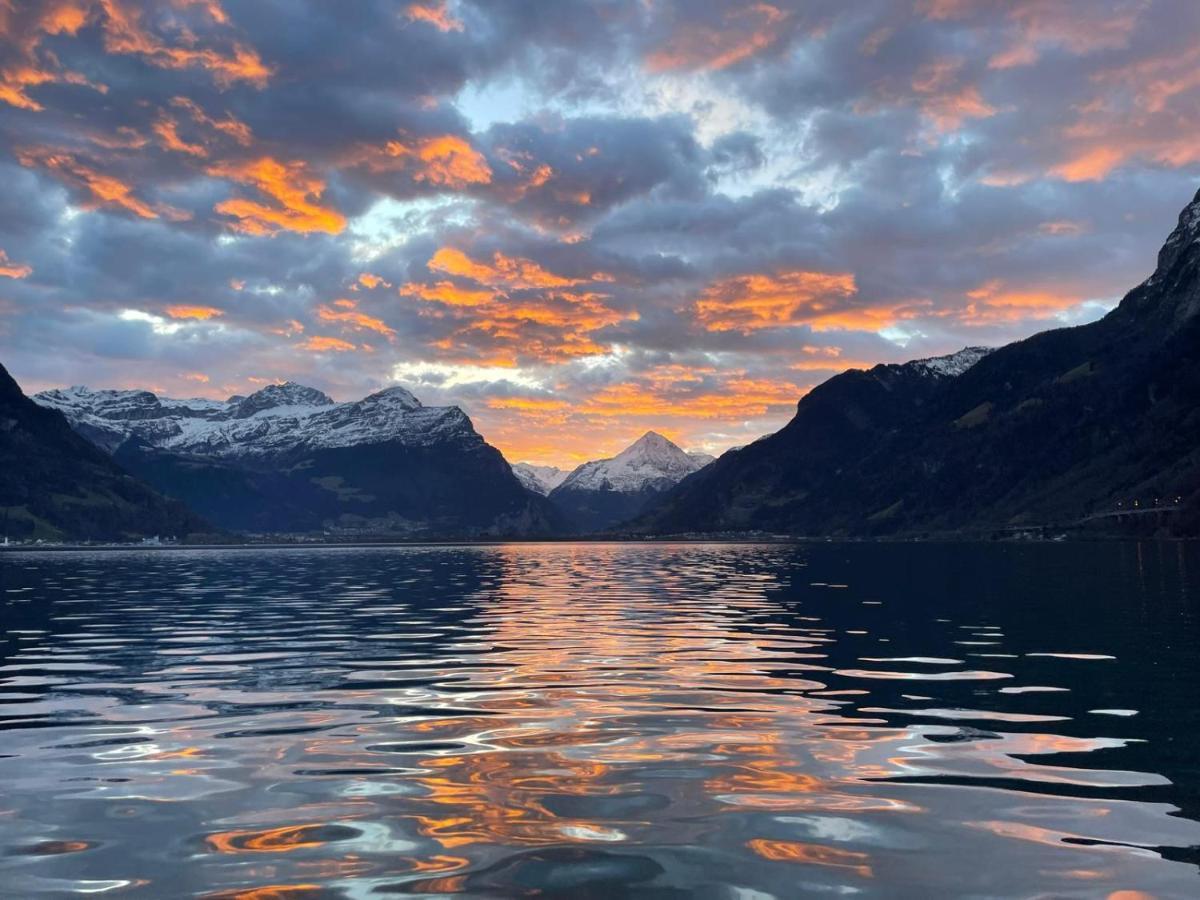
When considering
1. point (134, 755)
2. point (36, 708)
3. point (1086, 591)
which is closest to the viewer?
point (134, 755)

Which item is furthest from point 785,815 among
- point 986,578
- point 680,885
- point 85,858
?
point 986,578

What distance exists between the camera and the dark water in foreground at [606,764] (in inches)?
500

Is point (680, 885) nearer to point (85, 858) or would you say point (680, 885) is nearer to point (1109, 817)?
point (1109, 817)

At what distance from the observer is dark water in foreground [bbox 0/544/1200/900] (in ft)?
41.6

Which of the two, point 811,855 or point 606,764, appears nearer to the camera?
point 811,855

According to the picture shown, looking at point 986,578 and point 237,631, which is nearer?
point 237,631

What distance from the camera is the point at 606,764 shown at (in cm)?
1867

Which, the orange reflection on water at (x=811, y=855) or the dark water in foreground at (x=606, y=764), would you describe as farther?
the orange reflection on water at (x=811, y=855)

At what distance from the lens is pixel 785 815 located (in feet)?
50.0

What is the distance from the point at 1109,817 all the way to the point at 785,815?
5116mm

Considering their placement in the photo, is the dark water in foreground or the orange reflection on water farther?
the orange reflection on water

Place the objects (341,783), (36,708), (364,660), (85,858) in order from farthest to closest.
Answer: (364,660), (36,708), (341,783), (85,858)

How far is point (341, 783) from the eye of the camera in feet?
57.0

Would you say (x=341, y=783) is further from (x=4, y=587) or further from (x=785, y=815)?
(x=4, y=587)
